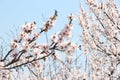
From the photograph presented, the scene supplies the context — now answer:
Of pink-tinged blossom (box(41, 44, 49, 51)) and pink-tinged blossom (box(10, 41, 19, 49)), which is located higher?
pink-tinged blossom (box(10, 41, 19, 49))

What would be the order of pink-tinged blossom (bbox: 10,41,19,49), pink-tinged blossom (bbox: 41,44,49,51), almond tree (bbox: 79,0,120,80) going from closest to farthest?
1. pink-tinged blossom (bbox: 10,41,19,49)
2. pink-tinged blossom (bbox: 41,44,49,51)
3. almond tree (bbox: 79,0,120,80)

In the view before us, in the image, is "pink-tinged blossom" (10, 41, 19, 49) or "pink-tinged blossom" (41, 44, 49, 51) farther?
"pink-tinged blossom" (41, 44, 49, 51)

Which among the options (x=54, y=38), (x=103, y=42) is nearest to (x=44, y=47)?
(x=54, y=38)

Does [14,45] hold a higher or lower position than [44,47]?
higher

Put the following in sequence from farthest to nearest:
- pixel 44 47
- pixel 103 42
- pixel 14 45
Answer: pixel 103 42 → pixel 44 47 → pixel 14 45

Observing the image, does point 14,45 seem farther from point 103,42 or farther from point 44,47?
point 103,42

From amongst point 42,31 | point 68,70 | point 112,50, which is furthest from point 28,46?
point 68,70

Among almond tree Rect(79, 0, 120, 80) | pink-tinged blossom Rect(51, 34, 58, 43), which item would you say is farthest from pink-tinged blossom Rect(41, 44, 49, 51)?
almond tree Rect(79, 0, 120, 80)

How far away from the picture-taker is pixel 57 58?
3.77m

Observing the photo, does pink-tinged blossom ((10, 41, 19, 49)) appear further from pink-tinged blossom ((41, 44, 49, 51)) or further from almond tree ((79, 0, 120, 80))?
almond tree ((79, 0, 120, 80))

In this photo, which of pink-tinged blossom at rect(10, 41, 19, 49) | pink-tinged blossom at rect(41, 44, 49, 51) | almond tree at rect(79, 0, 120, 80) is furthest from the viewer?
almond tree at rect(79, 0, 120, 80)

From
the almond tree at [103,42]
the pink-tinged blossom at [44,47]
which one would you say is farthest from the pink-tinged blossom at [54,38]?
the almond tree at [103,42]

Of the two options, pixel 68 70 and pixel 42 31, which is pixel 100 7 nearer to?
pixel 68 70

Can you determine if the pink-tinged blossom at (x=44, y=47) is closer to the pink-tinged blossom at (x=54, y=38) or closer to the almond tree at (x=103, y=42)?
the pink-tinged blossom at (x=54, y=38)
